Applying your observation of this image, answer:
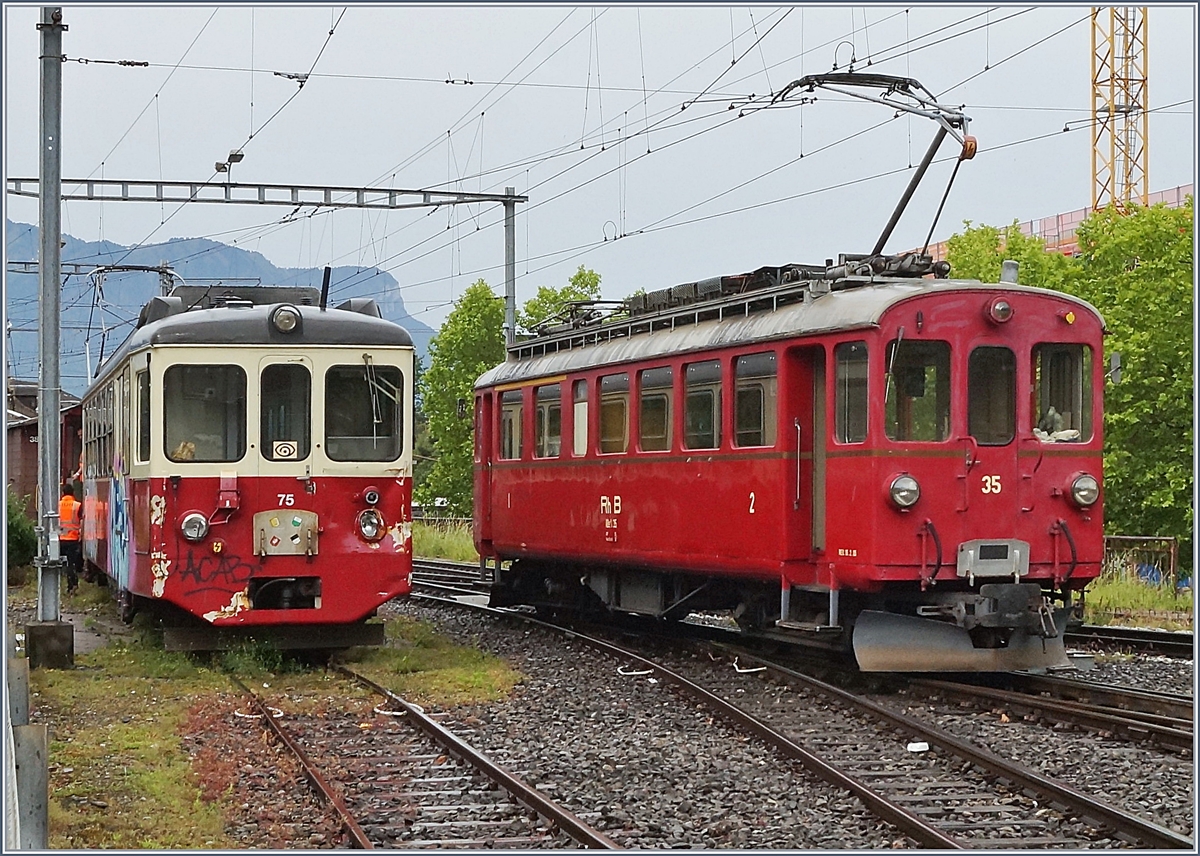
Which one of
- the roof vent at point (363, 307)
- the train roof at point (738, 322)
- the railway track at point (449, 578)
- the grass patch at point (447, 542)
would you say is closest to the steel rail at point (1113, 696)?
the train roof at point (738, 322)

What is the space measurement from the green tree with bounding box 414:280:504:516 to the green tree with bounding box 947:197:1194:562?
20882mm

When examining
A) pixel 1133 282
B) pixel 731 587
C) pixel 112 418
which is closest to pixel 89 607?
pixel 112 418

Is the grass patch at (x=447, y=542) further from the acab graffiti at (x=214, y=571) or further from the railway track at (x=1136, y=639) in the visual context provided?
the acab graffiti at (x=214, y=571)

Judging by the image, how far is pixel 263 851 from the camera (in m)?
7.05

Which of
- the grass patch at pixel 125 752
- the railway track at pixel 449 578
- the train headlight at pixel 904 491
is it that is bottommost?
the railway track at pixel 449 578

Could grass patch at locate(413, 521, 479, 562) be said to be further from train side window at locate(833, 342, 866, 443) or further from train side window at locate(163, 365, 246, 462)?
train side window at locate(833, 342, 866, 443)

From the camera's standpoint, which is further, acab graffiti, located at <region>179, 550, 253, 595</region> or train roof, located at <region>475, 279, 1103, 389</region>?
acab graffiti, located at <region>179, 550, 253, 595</region>

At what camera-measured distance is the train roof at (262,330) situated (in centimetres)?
1360

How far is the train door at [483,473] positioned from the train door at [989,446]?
27.9 ft

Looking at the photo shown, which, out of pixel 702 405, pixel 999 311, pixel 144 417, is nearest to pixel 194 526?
pixel 144 417

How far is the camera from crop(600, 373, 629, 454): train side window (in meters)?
15.6

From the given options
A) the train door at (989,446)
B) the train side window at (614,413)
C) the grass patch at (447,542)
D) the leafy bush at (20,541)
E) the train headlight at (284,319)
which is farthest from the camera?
the grass patch at (447,542)

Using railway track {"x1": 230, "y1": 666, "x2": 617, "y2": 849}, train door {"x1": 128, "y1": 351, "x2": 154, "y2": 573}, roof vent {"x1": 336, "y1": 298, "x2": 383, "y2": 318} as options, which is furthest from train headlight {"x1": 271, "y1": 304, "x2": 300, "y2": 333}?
railway track {"x1": 230, "y1": 666, "x2": 617, "y2": 849}

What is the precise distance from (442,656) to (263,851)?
24.7ft
